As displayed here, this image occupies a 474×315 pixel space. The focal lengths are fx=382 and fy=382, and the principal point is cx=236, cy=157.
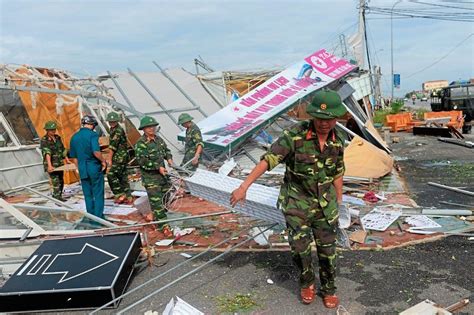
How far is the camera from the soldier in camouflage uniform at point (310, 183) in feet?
9.83

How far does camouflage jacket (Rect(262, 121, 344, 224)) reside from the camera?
3004 millimetres

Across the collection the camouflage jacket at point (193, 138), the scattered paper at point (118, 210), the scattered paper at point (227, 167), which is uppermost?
the camouflage jacket at point (193, 138)

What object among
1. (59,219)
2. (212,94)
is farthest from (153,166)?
(212,94)

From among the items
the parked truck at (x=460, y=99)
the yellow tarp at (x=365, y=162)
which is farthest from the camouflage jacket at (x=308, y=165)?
the parked truck at (x=460, y=99)

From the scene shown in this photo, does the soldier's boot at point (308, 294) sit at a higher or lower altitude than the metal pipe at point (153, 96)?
lower

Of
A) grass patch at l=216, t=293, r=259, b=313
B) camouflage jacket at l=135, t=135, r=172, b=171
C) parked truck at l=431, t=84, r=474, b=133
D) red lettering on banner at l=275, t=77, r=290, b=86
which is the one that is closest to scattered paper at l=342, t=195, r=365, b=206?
camouflage jacket at l=135, t=135, r=172, b=171

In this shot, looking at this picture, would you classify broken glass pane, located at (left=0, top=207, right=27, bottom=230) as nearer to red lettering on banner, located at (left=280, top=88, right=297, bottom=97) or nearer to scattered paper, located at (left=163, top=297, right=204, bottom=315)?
scattered paper, located at (left=163, top=297, right=204, bottom=315)

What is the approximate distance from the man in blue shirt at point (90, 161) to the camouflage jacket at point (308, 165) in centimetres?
357

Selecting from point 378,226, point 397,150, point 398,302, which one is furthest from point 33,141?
point 397,150

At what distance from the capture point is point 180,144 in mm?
9773

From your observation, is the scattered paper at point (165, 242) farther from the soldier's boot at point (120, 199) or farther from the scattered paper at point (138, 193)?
the scattered paper at point (138, 193)

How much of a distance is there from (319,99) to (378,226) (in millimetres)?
2719

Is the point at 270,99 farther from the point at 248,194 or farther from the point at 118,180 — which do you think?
the point at 248,194

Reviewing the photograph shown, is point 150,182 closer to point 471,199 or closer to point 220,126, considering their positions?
point 220,126
